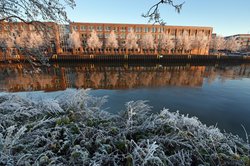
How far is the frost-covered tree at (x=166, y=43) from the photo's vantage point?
45.3 meters

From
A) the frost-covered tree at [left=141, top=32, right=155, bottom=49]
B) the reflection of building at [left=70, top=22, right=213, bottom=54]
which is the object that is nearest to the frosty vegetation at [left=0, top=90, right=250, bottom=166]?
the frost-covered tree at [left=141, top=32, right=155, bottom=49]

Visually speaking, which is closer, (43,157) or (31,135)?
(43,157)

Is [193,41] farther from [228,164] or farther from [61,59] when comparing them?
[228,164]

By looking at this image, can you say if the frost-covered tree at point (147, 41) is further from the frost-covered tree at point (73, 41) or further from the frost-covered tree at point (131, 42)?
the frost-covered tree at point (73, 41)

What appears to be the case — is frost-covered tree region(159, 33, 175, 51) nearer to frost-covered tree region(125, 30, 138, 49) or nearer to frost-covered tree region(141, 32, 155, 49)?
frost-covered tree region(141, 32, 155, 49)

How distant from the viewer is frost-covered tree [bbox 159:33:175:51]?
149ft

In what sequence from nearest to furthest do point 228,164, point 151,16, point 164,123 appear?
point 228,164 < point 164,123 < point 151,16

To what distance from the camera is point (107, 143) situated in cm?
244

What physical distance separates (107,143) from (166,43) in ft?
154

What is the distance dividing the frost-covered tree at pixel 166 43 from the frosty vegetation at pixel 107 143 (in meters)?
45.6

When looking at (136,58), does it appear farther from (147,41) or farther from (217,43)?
(217,43)

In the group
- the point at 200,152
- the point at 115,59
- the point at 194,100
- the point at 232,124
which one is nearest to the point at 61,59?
the point at 115,59

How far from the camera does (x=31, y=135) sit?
7.75 feet

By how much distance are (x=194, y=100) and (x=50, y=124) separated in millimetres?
10993
